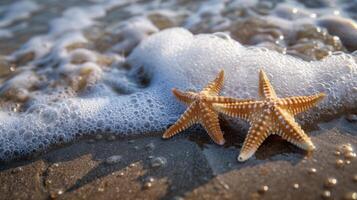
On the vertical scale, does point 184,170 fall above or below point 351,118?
below

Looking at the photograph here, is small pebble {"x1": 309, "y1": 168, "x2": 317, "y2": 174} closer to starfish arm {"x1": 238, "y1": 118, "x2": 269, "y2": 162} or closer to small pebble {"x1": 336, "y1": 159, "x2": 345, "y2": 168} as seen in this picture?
small pebble {"x1": 336, "y1": 159, "x2": 345, "y2": 168}

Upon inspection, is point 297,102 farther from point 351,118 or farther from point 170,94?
point 170,94

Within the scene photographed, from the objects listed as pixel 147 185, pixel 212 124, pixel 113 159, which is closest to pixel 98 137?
pixel 113 159

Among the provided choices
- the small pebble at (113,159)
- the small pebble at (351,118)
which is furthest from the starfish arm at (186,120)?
the small pebble at (351,118)

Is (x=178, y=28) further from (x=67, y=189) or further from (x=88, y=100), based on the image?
(x=67, y=189)

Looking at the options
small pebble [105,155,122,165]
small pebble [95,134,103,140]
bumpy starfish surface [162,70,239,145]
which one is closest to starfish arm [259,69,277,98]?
bumpy starfish surface [162,70,239,145]

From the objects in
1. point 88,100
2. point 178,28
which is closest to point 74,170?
point 88,100

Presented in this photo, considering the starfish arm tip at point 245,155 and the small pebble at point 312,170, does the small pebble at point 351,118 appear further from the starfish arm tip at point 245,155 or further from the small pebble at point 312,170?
the starfish arm tip at point 245,155
